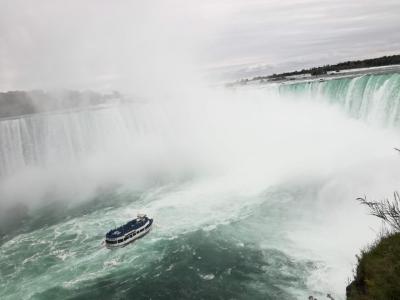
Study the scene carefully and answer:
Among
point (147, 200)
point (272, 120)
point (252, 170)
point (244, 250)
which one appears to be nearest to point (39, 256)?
point (147, 200)

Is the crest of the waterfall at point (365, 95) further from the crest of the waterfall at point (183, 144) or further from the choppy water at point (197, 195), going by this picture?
the crest of the waterfall at point (183, 144)

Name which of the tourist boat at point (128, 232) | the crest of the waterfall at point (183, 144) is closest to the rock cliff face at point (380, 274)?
the tourist boat at point (128, 232)

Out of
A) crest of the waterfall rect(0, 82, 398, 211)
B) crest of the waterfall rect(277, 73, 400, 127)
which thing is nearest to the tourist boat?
crest of the waterfall rect(0, 82, 398, 211)

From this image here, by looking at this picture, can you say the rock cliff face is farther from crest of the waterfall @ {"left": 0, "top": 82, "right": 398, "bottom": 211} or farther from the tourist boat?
crest of the waterfall @ {"left": 0, "top": 82, "right": 398, "bottom": 211}

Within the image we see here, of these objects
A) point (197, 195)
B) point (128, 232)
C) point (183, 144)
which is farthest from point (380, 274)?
point (183, 144)

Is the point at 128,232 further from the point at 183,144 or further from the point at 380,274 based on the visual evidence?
the point at 183,144

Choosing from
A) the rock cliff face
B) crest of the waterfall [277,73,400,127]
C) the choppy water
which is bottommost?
the choppy water

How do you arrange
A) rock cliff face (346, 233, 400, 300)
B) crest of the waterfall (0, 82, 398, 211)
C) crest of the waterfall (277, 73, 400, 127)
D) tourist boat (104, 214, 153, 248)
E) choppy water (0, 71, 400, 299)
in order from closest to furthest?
rock cliff face (346, 233, 400, 300), choppy water (0, 71, 400, 299), tourist boat (104, 214, 153, 248), crest of the waterfall (277, 73, 400, 127), crest of the waterfall (0, 82, 398, 211)

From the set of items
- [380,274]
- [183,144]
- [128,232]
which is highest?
[380,274]
